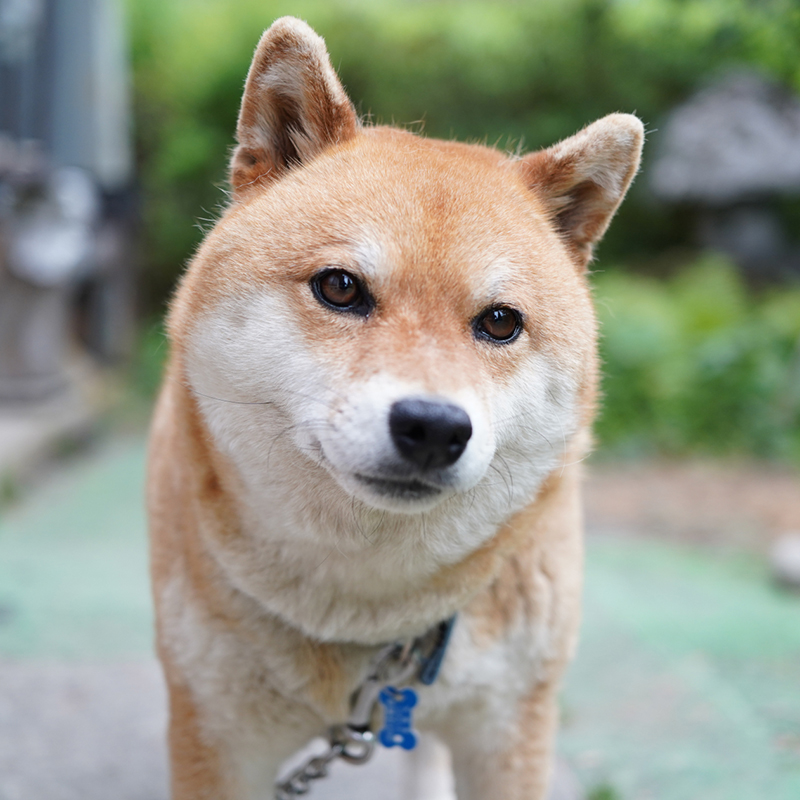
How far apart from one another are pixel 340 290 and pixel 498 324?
0.36 metres

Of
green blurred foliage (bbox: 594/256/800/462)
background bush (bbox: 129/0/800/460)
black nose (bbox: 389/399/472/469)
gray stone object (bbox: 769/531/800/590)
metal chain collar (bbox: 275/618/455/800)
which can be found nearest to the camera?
black nose (bbox: 389/399/472/469)

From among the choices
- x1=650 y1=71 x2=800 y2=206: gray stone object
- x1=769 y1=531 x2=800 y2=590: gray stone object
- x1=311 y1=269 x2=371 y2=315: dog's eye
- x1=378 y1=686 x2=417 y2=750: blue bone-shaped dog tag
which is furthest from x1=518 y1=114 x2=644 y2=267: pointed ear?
x1=650 y1=71 x2=800 y2=206: gray stone object

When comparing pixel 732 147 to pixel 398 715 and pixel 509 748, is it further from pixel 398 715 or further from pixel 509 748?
pixel 398 715

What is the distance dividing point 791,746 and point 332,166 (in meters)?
2.53

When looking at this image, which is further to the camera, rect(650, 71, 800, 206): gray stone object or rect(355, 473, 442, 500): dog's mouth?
rect(650, 71, 800, 206): gray stone object

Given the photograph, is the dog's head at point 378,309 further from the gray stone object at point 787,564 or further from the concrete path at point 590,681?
the gray stone object at point 787,564

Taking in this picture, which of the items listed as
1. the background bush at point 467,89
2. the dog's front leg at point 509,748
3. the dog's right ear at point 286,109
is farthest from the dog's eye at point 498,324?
the background bush at point 467,89

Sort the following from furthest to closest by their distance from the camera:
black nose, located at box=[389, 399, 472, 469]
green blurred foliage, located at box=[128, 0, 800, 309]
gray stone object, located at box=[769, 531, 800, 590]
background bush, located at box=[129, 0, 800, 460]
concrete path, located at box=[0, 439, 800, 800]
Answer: green blurred foliage, located at box=[128, 0, 800, 309], background bush, located at box=[129, 0, 800, 460], gray stone object, located at box=[769, 531, 800, 590], concrete path, located at box=[0, 439, 800, 800], black nose, located at box=[389, 399, 472, 469]

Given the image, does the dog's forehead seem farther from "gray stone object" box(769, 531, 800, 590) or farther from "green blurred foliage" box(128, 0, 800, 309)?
"green blurred foliage" box(128, 0, 800, 309)

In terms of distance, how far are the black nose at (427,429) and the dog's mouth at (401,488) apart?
0.08 metres

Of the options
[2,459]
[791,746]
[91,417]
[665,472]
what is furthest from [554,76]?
[791,746]

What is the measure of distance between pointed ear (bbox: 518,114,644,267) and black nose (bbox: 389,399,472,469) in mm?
834

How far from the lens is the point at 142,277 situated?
977cm

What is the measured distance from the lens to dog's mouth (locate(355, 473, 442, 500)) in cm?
174
